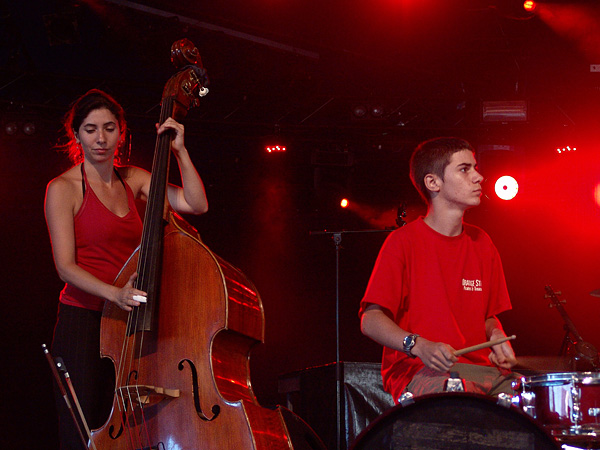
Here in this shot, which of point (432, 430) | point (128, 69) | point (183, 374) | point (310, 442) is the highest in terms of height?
point (128, 69)

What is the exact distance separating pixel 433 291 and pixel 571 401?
43.5 inches

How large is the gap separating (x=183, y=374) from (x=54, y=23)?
5.95 meters

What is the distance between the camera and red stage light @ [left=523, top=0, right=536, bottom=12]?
6.38 meters

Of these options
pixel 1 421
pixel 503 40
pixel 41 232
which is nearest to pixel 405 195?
pixel 503 40

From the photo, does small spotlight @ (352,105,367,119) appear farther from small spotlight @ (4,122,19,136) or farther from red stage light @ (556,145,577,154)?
small spotlight @ (4,122,19,136)

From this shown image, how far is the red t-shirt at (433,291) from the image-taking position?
2646 mm

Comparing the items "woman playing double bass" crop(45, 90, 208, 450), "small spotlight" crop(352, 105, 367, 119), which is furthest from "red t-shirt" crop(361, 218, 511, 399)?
"small spotlight" crop(352, 105, 367, 119)

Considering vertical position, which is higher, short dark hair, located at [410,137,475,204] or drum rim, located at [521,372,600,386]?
A: short dark hair, located at [410,137,475,204]

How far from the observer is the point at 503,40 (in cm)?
716

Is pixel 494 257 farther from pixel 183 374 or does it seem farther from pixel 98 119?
pixel 98 119

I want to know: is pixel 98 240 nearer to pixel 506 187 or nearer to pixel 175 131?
pixel 175 131

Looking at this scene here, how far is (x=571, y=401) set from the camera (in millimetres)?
3172

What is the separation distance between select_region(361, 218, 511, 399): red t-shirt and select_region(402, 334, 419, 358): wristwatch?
0.81ft

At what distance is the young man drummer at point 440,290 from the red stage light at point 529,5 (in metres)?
4.13
